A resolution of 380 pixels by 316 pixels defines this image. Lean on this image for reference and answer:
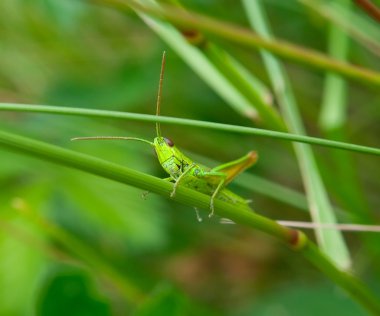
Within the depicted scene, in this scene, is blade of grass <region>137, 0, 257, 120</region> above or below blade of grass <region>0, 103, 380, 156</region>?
above

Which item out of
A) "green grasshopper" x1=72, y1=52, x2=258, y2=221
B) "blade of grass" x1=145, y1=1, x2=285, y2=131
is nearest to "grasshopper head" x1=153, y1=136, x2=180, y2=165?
"green grasshopper" x1=72, y1=52, x2=258, y2=221

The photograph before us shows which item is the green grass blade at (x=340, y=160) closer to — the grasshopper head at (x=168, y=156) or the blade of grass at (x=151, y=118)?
the grasshopper head at (x=168, y=156)

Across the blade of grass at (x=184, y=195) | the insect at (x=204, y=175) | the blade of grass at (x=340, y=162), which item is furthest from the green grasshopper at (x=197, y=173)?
the blade of grass at (x=340, y=162)

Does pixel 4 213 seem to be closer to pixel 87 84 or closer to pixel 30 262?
pixel 30 262

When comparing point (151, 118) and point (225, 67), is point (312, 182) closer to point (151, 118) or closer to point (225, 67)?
point (225, 67)

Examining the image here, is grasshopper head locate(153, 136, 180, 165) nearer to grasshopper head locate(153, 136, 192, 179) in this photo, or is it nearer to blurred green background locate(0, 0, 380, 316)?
grasshopper head locate(153, 136, 192, 179)

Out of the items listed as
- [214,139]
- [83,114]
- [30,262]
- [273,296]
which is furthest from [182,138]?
[83,114]

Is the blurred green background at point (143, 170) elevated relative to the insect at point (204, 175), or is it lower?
elevated
